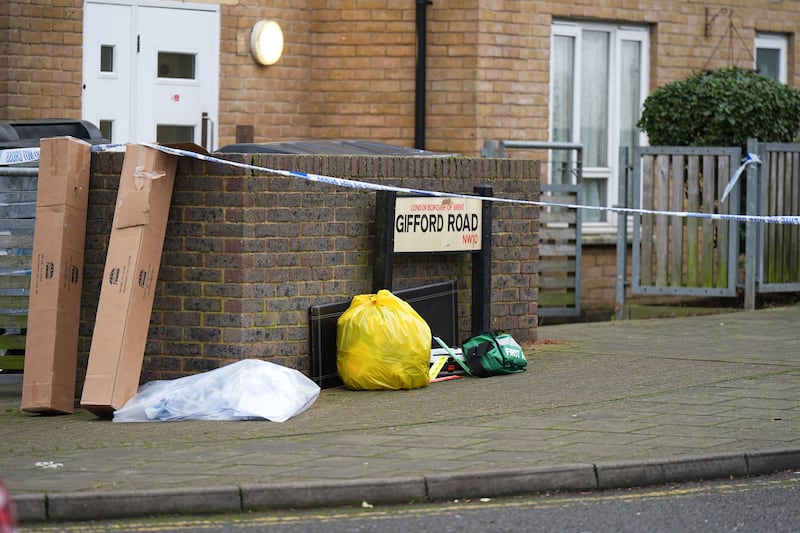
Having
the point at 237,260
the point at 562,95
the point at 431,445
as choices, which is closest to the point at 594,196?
the point at 562,95

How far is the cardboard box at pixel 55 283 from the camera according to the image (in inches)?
345

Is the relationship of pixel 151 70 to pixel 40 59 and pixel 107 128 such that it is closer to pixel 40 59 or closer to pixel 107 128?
pixel 107 128

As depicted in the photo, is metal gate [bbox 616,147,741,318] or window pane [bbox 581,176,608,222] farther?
window pane [bbox 581,176,608,222]

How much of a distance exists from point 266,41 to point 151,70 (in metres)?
1.26

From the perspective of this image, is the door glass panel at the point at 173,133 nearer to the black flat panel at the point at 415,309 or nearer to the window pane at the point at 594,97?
the window pane at the point at 594,97

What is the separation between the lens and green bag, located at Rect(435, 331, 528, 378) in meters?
9.95

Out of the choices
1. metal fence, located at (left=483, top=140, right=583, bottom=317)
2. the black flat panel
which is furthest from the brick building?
the black flat panel

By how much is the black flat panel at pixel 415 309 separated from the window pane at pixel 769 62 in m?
8.58

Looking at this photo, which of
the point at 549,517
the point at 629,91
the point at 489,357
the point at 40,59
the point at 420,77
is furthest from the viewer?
the point at 629,91

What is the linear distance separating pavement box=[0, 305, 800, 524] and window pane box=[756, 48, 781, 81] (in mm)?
8273

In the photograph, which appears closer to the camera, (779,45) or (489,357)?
(489,357)

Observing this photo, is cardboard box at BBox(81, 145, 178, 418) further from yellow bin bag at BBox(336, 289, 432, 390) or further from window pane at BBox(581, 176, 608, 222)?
window pane at BBox(581, 176, 608, 222)

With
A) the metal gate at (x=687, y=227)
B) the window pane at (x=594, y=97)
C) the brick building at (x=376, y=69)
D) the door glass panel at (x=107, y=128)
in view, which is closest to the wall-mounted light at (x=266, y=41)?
the brick building at (x=376, y=69)

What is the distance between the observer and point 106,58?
46.0 ft
